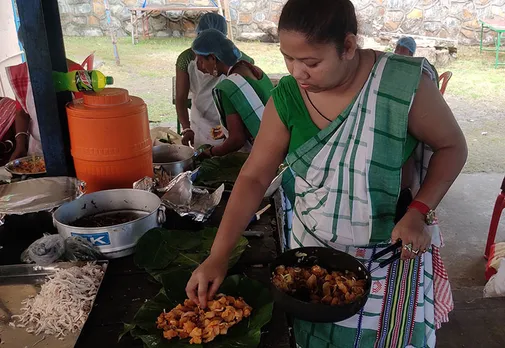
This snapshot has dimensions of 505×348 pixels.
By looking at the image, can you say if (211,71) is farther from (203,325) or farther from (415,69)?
(203,325)

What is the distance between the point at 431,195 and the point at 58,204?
4.23 feet

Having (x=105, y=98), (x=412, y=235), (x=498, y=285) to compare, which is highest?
(x=105, y=98)

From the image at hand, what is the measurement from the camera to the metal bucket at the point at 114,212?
4.93 ft

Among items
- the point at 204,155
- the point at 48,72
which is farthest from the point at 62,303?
the point at 204,155

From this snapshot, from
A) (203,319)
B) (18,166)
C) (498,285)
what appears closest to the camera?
(203,319)

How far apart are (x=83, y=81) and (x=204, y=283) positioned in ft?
3.62

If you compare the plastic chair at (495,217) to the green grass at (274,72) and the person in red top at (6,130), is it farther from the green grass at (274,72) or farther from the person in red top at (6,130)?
the person in red top at (6,130)

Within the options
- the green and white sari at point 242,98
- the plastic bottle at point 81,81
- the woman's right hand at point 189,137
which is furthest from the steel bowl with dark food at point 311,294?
the woman's right hand at point 189,137

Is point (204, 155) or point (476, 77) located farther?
point (476, 77)

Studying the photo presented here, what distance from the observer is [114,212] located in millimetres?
1727

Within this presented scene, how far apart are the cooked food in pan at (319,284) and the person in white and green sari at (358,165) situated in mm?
166

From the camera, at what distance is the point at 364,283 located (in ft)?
4.12

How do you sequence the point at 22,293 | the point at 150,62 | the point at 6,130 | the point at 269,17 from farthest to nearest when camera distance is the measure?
the point at 269,17
the point at 150,62
the point at 6,130
the point at 22,293

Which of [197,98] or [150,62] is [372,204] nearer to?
[197,98]
